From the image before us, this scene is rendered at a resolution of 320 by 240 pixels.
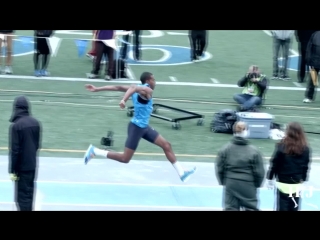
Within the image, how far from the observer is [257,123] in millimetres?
17062

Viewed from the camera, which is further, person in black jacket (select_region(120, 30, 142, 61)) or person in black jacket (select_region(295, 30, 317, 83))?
person in black jacket (select_region(120, 30, 142, 61))

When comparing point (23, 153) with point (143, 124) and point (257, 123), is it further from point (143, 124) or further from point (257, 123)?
point (257, 123)

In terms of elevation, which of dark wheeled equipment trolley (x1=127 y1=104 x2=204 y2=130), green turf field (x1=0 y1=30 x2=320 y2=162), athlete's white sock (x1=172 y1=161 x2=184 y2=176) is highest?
athlete's white sock (x1=172 y1=161 x2=184 y2=176)

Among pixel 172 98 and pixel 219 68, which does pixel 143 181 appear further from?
Result: pixel 219 68

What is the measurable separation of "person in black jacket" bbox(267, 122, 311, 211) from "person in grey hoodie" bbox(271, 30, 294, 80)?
1141cm

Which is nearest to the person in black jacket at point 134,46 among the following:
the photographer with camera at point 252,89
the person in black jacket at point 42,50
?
the person in black jacket at point 42,50

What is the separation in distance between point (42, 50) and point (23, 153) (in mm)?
10526

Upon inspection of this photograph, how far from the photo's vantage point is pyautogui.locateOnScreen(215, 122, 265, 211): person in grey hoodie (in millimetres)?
11289

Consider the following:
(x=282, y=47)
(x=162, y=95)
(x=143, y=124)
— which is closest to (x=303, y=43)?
(x=282, y=47)

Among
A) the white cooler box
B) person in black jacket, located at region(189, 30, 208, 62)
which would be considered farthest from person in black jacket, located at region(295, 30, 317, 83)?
the white cooler box

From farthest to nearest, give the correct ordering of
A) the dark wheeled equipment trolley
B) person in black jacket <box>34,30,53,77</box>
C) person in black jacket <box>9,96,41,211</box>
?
person in black jacket <box>34,30,53,77</box> < the dark wheeled equipment trolley < person in black jacket <box>9,96,41,211</box>

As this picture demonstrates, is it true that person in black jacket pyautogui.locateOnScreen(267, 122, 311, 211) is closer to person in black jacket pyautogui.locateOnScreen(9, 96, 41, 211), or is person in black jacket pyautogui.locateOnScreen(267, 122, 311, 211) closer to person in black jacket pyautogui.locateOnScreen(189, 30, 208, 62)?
person in black jacket pyautogui.locateOnScreen(9, 96, 41, 211)

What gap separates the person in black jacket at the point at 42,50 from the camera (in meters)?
21.9
